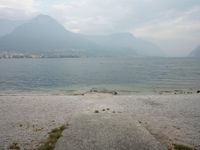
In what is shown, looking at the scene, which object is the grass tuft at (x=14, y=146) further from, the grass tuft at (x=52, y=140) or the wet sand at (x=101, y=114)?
the grass tuft at (x=52, y=140)

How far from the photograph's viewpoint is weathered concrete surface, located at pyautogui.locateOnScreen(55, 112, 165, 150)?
11434mm

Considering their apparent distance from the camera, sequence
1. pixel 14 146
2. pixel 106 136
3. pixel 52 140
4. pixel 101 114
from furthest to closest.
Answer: pixel 101 114 < pixel 106 136 < pixel 52 140 < pixel 14 146

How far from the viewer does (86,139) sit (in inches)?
489

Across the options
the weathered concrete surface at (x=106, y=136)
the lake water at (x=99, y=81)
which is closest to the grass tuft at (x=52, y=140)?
the weathered concrete surface at (x=106, y=136)

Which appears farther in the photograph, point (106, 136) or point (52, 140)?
point (106, 136)

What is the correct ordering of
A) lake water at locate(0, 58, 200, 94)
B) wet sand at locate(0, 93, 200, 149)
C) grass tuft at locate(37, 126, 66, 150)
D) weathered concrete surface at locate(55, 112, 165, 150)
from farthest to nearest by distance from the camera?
lake water at locate(0, 58, 200, 94)
wet sand at locate(0, 93, 200, 149)
grass tuft at locate(37, 126, 66, 150)
weathered concrete surface at locate(55, 112, 165, 150)

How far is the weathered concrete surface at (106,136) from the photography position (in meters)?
11.4

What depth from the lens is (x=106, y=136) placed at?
1289cm

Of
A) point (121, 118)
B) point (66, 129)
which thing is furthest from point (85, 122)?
point (121, 118)

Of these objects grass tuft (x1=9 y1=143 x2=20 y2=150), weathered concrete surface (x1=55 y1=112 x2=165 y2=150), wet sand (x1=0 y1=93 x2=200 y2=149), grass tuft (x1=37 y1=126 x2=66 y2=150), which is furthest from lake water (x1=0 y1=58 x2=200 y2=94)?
grass tuft (x1=9 y1=143 x2=20 y2=150)

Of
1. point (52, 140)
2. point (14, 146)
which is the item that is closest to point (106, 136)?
point (52, 140)

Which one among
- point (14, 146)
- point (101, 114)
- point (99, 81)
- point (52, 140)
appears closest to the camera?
point (14, 146)

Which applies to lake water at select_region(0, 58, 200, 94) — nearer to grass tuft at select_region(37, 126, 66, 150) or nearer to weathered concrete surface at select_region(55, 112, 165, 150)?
weathered concrete surface at select_region(55, 112, 165, 150)

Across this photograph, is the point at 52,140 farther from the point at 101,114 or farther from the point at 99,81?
the point at 99,81
